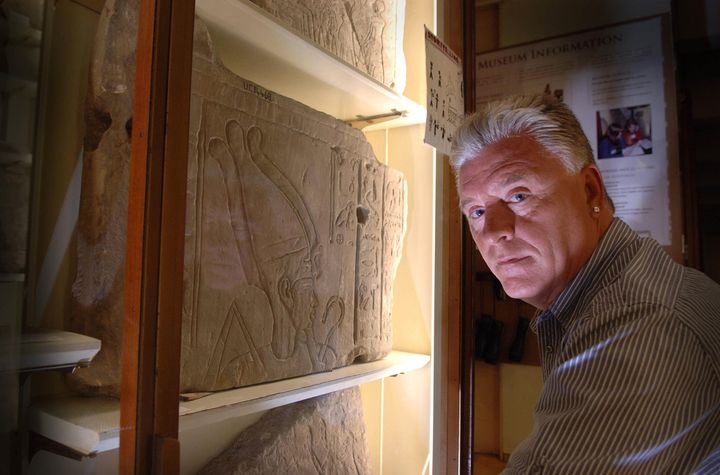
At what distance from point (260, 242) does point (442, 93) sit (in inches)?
33.6

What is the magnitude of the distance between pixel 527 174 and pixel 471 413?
101 cm

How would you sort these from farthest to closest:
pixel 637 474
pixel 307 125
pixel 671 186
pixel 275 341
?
pixel 671 186 < pixel 307 125 < pixel 275 341 < pixel 637 474

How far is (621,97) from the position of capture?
122 inches

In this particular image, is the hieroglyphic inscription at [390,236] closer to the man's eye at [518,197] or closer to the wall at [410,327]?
the wall at [410,327]

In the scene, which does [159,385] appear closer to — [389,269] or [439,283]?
[389,269]

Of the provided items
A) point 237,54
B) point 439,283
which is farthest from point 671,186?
point 237,54

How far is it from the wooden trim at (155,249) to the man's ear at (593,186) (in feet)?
3.13

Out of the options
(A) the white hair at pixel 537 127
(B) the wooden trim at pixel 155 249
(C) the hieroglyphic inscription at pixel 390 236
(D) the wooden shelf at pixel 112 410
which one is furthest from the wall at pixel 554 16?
(B) the wooden trim at pixel 155 249

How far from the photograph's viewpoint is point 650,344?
3.03 feet

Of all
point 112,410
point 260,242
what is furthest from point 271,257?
point 112,410

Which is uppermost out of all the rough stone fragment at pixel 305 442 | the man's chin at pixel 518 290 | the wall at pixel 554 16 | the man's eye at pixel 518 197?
the wall at pixel 554 16

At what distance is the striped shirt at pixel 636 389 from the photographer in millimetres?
874

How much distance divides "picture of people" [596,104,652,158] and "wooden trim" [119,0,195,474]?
2.76 meters

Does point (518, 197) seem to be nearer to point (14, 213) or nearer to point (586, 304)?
point (586, 304)
